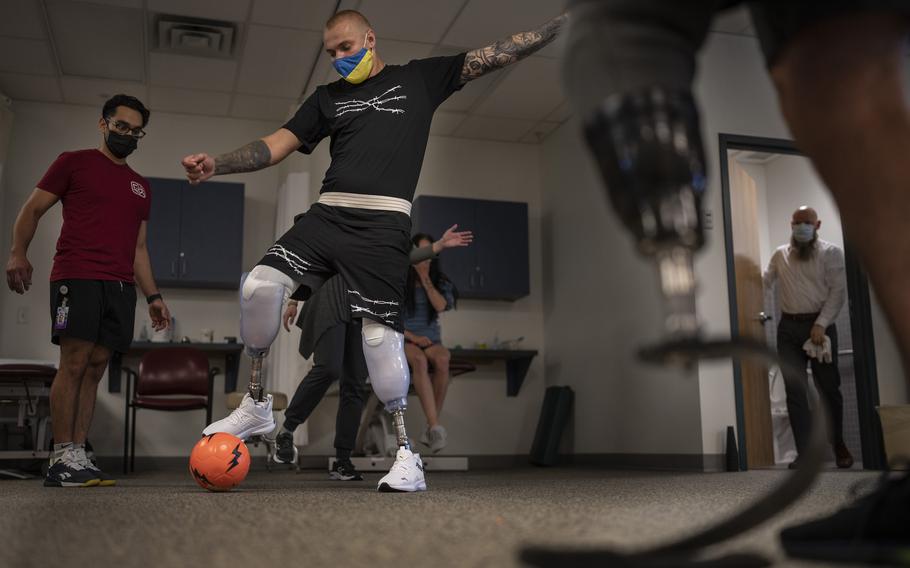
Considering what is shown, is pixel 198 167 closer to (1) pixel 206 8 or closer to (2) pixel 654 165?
(2) pixel 654 165

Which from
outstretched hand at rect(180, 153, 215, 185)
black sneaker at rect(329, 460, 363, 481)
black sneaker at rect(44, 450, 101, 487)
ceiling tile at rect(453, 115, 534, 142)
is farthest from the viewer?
ceiling tile at rect(453, 115, 534, 142)

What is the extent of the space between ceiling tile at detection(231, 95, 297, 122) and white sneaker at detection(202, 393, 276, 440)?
4.38 m

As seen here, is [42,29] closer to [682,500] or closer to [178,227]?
[178,227]

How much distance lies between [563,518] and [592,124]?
36.7 inches

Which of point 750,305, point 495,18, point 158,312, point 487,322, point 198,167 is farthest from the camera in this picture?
point 487,322

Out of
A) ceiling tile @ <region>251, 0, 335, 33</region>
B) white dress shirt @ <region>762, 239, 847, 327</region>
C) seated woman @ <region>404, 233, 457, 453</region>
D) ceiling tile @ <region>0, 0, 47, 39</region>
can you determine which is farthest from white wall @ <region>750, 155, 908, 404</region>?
ceiling tile @ <region>0, 0, 47, 39</region>

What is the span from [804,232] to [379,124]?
3736 millimetres

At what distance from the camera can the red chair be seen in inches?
221

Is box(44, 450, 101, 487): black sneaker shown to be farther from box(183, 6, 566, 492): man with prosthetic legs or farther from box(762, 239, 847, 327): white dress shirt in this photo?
Result: box(762, 239, 847, 327): white dress shirt

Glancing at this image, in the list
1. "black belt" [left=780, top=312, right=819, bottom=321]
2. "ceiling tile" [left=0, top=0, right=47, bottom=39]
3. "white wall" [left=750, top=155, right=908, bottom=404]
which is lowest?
"black belt" [left=780, top=312, right=819, bottom=321]

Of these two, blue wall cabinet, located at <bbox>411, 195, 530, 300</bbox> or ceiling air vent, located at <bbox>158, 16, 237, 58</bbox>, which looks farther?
blue wall cabinet, located at <bbox>411, 195, 530, 300</bbox>

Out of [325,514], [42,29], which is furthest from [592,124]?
[42,29]

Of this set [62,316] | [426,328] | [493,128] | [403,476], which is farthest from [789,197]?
[62,316]

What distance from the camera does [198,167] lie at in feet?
7.49
